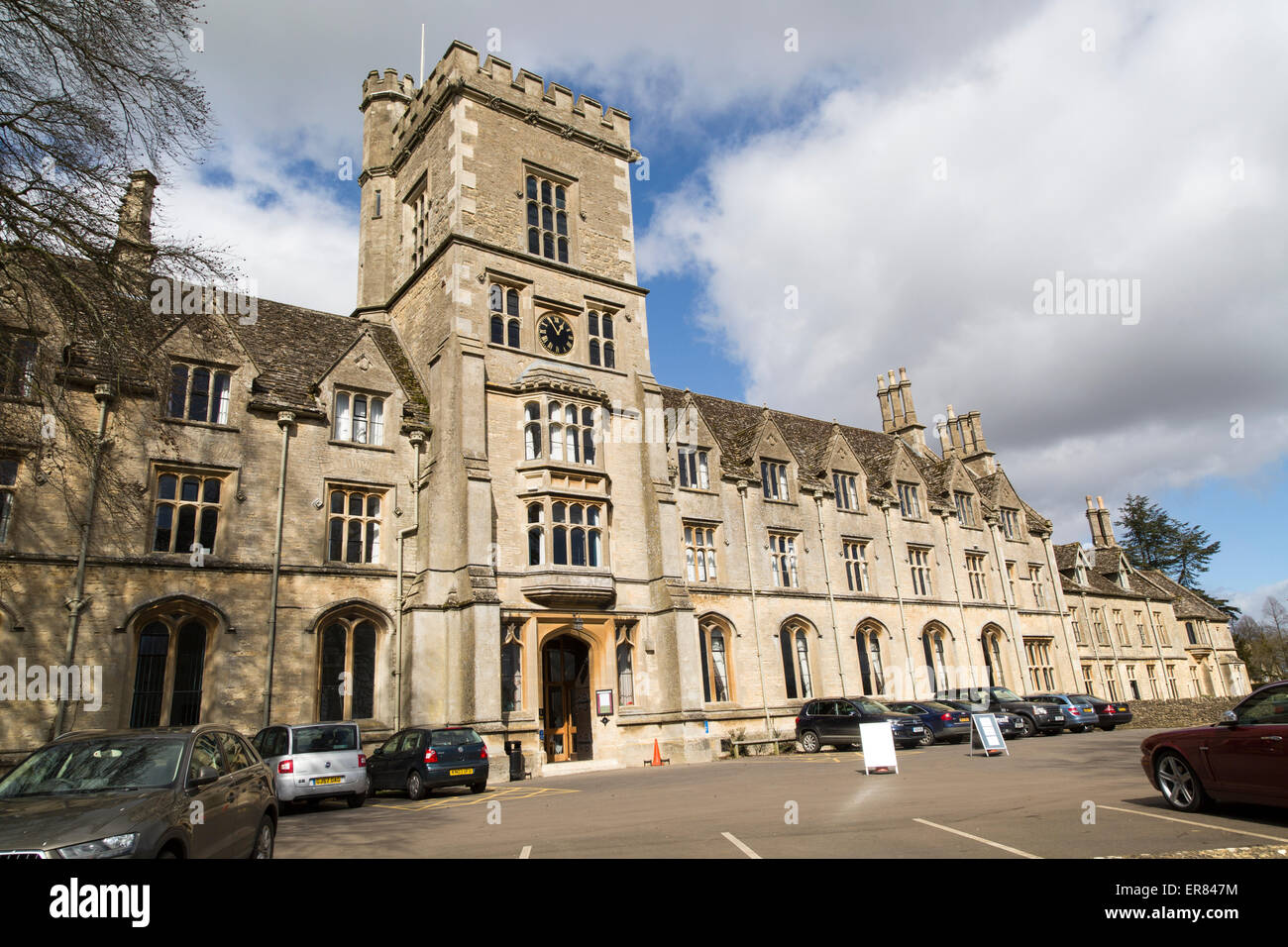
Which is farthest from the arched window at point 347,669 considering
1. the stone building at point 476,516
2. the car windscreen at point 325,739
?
the car windscreen at point 325,739

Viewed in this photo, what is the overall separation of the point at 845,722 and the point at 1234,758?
54.2 ft

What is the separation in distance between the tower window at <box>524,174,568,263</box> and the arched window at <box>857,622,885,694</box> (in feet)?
65.4

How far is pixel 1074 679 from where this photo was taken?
1673 inches

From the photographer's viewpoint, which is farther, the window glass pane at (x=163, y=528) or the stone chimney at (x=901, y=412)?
the stone chimney at (x=901, y=412)

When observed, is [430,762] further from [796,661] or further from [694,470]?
[796,661]

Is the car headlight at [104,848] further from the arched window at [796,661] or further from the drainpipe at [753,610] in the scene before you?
the arched window at [796,661]

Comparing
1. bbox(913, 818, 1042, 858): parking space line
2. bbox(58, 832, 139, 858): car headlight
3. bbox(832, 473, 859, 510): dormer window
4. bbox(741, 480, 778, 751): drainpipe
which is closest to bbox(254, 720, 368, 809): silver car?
bbox(58, 832, 139, 858): car headlight

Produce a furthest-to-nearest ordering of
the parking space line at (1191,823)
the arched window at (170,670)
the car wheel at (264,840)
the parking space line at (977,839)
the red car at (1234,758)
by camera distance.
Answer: the arched window at (170,670) → the red car at (1234,758) → the parking space line at (1191,823) → the car wheel at (264,840) → the parking space line at (977,839)

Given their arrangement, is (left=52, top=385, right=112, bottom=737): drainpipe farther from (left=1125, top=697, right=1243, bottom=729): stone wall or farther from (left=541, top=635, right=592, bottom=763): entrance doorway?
(left=1125, top=697, right=1243, bottom=729): stone wall

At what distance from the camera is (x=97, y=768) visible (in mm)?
7234

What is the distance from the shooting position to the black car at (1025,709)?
1152 inches

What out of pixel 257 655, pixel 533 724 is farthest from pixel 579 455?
pixel 257 655

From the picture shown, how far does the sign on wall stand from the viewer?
53.8 feet

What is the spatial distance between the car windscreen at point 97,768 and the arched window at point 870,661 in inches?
1164
